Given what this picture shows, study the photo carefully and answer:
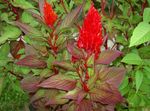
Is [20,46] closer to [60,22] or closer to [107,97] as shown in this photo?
[60,22]

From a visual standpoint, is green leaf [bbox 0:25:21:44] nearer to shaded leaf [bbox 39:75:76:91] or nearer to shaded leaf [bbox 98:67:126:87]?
shaded leaf [bbox 39:75:76:91]

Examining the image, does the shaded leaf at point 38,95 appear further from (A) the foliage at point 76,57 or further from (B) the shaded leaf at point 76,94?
(B) the shaded leaf at point 76,94

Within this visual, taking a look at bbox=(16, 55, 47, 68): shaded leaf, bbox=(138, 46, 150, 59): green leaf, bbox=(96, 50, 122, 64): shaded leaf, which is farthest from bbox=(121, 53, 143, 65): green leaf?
bbox=(16, 55, 47, 68): shaded leaf

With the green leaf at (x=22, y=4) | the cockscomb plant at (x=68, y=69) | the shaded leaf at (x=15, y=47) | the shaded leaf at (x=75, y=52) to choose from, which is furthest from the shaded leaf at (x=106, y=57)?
the shaded leaf at (x=15, y=47)

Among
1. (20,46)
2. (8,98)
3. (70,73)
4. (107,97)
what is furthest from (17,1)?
(8,98)

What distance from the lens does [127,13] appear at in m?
2.29

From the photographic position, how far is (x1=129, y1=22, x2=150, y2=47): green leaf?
167cm

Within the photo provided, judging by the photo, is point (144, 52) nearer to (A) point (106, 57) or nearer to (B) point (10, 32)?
(A) point (106, 57)

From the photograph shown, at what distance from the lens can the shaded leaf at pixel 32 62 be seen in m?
1.81

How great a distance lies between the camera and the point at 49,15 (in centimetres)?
154

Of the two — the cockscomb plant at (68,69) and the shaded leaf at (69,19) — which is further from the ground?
the shaded leaf at (69,19)

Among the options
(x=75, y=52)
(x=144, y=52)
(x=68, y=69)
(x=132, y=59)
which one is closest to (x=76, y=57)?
(x=75, y=52)

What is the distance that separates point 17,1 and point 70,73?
26.1 inches

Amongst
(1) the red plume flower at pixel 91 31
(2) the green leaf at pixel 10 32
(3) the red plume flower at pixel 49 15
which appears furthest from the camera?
(2) the green leaf at pixel 10 32
